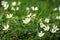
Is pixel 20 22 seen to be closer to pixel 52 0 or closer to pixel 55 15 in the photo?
pixel 55 15

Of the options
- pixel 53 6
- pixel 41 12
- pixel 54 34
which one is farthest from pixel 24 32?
pixel 53 6

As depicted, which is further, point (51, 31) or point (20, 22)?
point (20, 22)

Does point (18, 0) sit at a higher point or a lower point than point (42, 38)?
higher

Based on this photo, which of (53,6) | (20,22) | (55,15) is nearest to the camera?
(20,22)

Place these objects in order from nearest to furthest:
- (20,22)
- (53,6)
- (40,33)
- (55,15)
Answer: (40,33) → (20,22) → (55,15) → (53,6)

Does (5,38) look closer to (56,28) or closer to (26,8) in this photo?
(56,28)

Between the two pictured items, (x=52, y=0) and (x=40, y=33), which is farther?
(x=52, y=0)

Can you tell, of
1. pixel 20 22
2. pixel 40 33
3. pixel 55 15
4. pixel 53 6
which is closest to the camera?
pixel 40 33

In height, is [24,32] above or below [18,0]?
below

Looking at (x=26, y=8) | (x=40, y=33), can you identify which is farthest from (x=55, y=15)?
→ (x=40, y=33)
